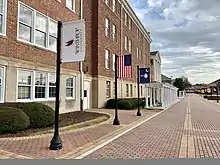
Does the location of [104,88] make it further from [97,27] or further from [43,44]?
[43,44]

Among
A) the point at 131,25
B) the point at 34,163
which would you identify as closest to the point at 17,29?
the point at 34,163

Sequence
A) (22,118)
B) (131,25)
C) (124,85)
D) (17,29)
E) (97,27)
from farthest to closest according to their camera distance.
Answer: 1. (131,25)
2. (124,85)
3. (97,27)
4. (17,29)
5. (22,118)

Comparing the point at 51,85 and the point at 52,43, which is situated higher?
the point at 52,43

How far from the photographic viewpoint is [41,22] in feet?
53.6

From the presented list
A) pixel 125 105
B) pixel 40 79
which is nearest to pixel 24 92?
pixel 40 79

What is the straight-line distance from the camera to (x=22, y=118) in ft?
35.6

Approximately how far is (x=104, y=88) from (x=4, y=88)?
50.0ft

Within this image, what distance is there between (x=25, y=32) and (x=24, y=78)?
2.46 meters

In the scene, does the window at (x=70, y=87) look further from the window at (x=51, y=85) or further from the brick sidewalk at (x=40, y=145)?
the brick sidewalk at (x=40, y=145)

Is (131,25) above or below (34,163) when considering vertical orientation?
above

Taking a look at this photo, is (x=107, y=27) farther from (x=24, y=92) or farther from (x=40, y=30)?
(x=24, y=92)

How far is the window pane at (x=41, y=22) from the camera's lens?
15.9 m

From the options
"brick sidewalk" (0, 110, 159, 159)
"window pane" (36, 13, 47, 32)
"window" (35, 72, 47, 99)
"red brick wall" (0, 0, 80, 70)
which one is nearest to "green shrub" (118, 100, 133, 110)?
"red brick wall" (0, 0, 80, 70)

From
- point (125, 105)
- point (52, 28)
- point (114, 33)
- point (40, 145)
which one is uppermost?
point (114, 33)
